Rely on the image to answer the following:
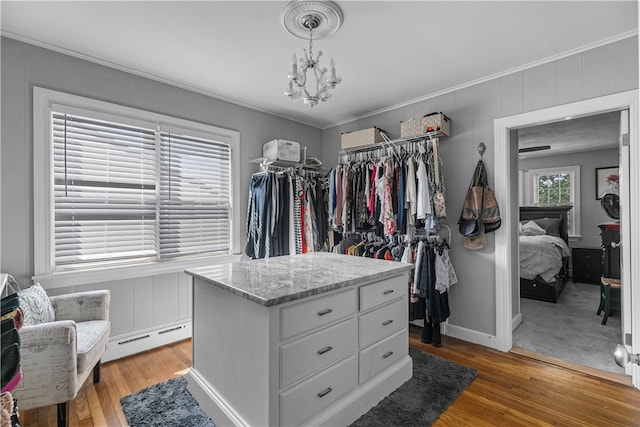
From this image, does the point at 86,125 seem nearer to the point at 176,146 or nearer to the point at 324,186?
the point at 176,146

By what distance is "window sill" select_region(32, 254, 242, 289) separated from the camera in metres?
2.38

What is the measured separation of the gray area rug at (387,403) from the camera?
1.86 meters

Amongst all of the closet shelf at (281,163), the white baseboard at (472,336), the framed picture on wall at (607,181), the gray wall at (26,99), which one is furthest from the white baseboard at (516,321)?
the gray wall at (26,99)

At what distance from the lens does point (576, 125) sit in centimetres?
419

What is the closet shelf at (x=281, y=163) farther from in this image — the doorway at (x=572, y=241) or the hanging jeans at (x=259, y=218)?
the doorway at (x=572, y=241)

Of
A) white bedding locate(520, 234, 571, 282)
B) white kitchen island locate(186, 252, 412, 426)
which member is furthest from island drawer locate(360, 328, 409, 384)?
white bedding locate(520, 234, 571, 282)

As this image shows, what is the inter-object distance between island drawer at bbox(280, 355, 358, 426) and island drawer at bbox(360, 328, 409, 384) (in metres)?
0.08

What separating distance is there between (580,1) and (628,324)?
225 cm

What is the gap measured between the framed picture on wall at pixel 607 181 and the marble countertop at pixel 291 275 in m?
5.64

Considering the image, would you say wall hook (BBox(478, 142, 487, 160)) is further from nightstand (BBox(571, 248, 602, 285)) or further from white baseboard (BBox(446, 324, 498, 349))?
nightstand (BBox(571, 248, 602, 285))

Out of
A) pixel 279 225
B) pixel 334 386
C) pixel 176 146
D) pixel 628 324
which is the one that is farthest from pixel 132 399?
pixel 628 324

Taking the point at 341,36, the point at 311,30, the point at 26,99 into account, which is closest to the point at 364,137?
the point at 341,36

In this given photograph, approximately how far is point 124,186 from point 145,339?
4.61ft

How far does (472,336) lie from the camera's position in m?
3.03
